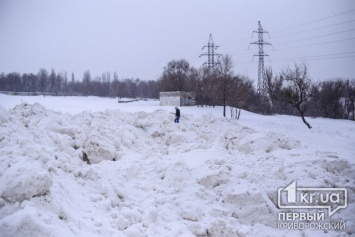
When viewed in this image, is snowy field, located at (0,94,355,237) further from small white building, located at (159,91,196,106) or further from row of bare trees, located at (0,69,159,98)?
row of bare trees, located at (0,69,159,98)

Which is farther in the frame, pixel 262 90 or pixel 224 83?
pixel 262 90

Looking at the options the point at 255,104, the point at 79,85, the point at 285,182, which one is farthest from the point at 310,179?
the point at 79,85

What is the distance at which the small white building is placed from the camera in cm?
3662

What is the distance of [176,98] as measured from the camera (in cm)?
3691

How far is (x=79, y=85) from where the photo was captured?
91000mm

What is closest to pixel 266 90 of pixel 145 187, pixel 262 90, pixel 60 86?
pixel 262 90

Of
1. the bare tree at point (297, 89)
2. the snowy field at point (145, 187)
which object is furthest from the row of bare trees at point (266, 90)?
the snowy field at point (145, 187)

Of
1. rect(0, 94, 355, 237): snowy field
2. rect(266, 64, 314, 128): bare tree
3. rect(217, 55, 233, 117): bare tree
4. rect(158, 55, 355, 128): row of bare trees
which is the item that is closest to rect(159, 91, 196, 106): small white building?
rect(158, 55, 355, 128): row of bare trees

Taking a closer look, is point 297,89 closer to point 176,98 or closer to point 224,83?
point 224,83

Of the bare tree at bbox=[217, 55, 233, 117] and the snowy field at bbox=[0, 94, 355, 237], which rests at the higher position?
the bare tree at bbox=[217, 55, 233, 117]

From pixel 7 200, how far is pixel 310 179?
Result: 5.90 metres

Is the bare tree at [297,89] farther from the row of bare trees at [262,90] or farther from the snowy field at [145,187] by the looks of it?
the snowy field at [145,187]

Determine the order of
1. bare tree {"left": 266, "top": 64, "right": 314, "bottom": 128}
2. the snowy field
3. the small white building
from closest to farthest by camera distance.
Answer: the snowy field < bare tree {"left": 266, "top": 64, "right": 314, "bottom": 128} < the small white building

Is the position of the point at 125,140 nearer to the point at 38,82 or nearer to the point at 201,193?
the point at 201,193
